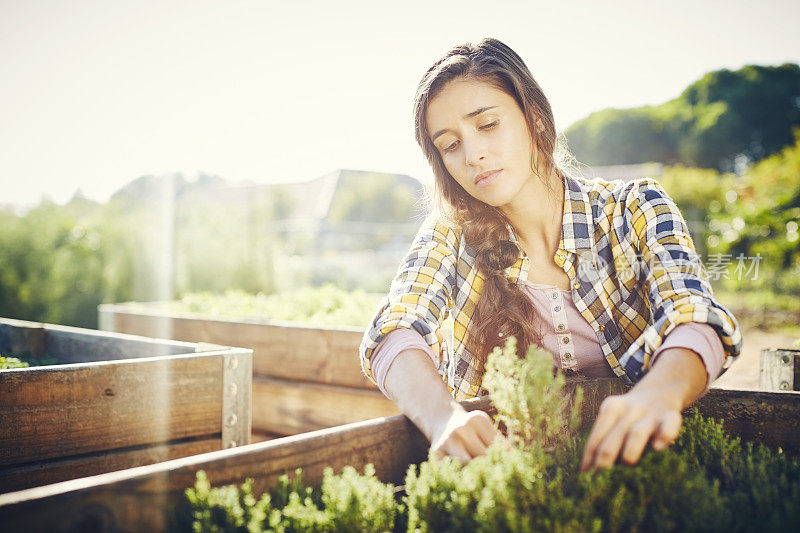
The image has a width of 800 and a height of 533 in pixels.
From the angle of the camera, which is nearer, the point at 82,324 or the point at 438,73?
the point at 438,73

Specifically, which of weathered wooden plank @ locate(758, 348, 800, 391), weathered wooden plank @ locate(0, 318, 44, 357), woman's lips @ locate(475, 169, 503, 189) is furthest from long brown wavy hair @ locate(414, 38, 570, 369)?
weathered wooden plank @ locate(0, 318, 44, 357)

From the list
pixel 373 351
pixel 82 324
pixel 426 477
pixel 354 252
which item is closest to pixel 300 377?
pixel 373 351

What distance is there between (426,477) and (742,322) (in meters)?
11.1

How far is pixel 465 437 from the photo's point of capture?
121 centimetres

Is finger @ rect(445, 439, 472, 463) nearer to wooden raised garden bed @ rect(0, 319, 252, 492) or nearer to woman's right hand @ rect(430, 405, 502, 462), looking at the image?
woman's right hand @ rect(430, 405, 502, 462)

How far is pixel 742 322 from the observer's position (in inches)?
400

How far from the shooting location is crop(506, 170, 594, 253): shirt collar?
79.8 inches

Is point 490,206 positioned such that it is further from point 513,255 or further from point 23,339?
point 23,339

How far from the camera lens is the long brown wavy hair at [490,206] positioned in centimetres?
196

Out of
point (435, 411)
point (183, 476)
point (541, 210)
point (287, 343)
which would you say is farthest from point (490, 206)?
point (287, 343)

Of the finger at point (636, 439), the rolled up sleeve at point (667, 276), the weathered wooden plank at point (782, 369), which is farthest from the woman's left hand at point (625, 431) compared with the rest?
the weathered wooden plank at point (782, 369)

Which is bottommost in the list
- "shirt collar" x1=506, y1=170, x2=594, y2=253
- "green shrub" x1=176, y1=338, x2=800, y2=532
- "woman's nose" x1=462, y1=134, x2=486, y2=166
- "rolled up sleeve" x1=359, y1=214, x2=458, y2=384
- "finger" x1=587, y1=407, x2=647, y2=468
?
"green shrub" x1=176, y1=338, x2=800, y2=532

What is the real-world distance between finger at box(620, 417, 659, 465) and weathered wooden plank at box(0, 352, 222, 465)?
5.07ft

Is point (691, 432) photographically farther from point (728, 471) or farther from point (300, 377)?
point (300, 377)
